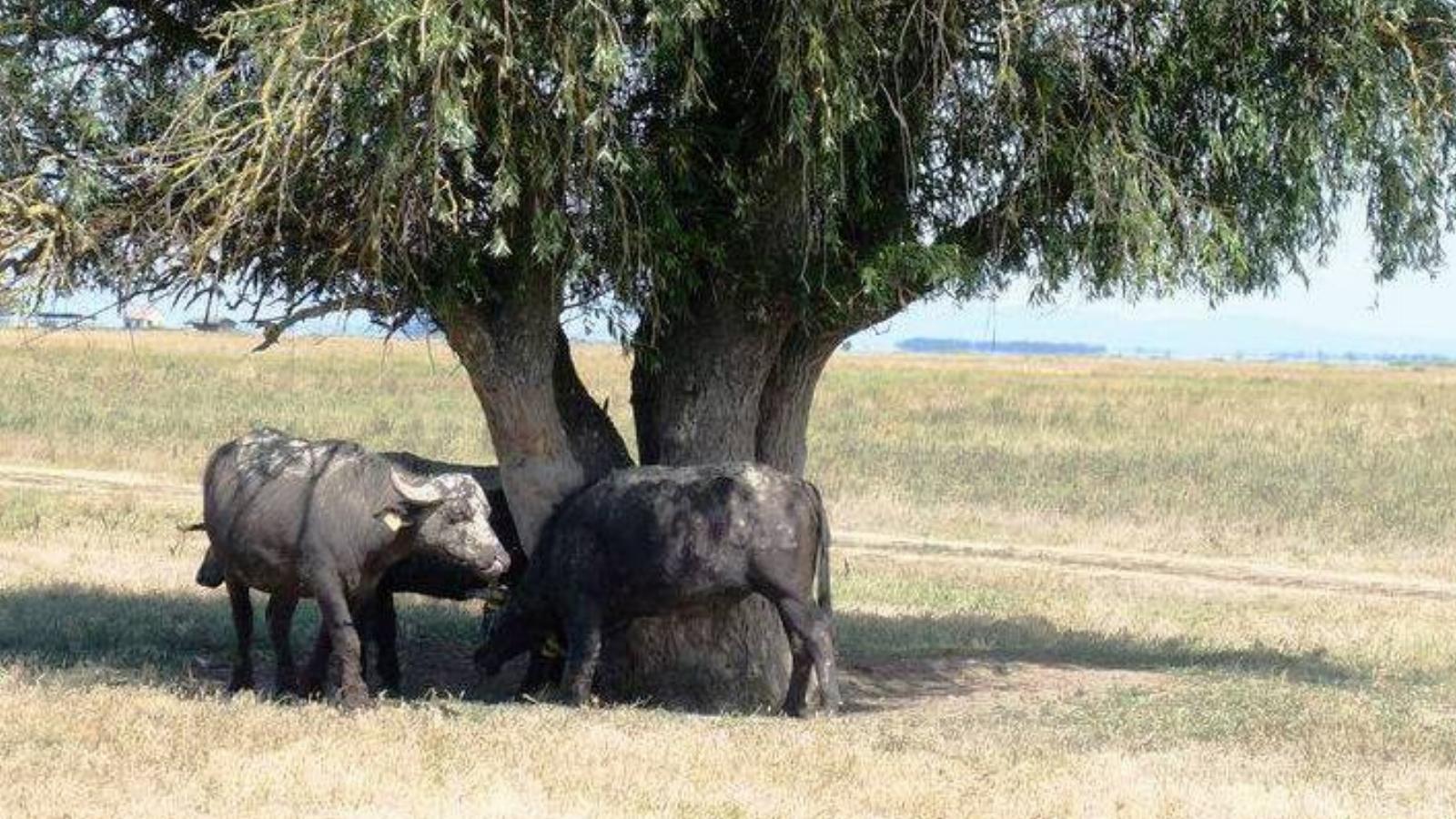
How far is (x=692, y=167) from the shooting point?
1520 cm

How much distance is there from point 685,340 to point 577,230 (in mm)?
2406

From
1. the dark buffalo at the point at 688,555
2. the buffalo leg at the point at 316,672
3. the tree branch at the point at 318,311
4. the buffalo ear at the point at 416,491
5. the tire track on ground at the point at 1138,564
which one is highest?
the tree branch at the point at 318,311

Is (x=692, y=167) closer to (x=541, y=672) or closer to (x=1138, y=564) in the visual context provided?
(x=541, y=672)

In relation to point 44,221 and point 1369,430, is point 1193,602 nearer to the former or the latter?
point 44,221

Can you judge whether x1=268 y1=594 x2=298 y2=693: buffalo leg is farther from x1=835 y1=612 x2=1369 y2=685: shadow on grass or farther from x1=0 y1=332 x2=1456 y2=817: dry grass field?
x1=835 y1=612 x2=1369 y2=685: shadow on grass

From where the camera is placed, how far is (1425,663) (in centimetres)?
1992

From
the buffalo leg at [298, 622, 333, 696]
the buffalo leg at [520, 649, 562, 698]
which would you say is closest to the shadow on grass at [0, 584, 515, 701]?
the buffalo leg at [520, 649, 562, 698]

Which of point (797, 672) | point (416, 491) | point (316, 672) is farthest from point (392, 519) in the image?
point (797, 672)

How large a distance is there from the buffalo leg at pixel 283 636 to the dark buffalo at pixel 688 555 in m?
1.89

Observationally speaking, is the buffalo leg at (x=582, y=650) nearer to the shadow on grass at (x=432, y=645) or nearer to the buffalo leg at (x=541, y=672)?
the buffalo leg at (x=541, y=672)

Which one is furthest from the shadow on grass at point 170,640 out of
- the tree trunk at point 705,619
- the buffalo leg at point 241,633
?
the tree trunk at point 705,619

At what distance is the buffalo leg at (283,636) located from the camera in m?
14.9

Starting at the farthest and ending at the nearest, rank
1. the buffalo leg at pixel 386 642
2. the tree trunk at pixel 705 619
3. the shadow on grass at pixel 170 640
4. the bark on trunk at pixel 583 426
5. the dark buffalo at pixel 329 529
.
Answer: the bark on trunk at pixel 583 426 → the tree trunk at pixel 705 619 → the buffalo leg at pixel 386 642 → the shadow on grass at pixel 170 640 → the dark buffalo at pixel 329 529

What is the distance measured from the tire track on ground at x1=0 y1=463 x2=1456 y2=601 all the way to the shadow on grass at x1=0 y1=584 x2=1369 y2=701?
520 centimetres
